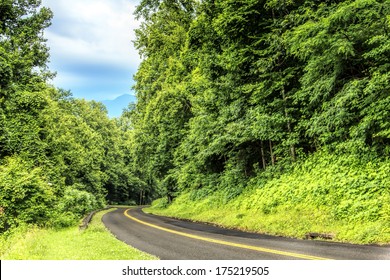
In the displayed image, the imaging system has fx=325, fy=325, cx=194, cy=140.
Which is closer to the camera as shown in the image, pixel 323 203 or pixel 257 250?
pixel 257 250

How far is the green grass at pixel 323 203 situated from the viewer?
911 centimetres

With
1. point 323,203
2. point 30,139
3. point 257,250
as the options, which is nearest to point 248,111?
point 323,203

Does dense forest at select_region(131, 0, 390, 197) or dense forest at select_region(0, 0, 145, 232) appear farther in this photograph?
dense forest at select_region(0, 0, 145, 232)

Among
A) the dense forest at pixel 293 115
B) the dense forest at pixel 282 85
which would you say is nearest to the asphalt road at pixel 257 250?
the dense forest at pixel 293 115

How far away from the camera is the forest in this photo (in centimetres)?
1091

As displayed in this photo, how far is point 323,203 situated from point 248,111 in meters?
7.03

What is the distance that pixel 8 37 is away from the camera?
27.1 meters

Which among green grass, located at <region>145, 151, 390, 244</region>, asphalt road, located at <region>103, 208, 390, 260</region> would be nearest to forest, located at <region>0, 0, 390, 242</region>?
green grass, located at <region>145, 151, 390, 244</region>

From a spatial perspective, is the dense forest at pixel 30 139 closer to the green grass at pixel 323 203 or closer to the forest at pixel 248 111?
the forest at pixel 248 111

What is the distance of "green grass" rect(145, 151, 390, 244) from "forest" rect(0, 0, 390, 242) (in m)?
0.06

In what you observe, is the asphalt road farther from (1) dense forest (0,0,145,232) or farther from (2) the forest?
(1) dense forest (0,0,145,232)

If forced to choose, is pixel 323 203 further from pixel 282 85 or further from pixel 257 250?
pixel 282 85

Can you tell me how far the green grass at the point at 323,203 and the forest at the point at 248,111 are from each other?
0.06m

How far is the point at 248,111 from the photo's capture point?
55.3 ft
